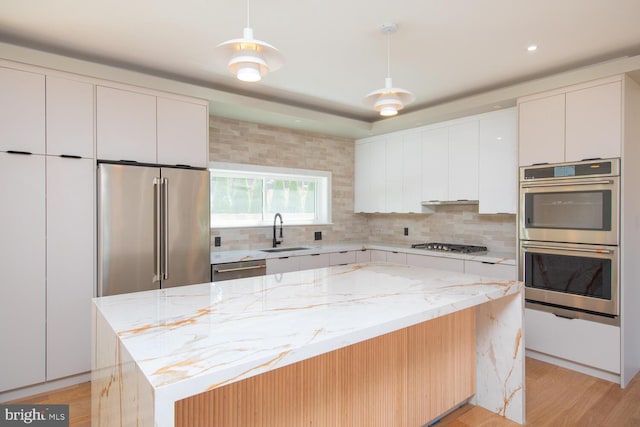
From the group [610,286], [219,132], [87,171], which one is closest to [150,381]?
[87,171]

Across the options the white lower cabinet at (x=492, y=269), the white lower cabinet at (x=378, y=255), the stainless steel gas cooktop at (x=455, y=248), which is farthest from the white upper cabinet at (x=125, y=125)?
the white lower cabinet at (x=492, y=269)

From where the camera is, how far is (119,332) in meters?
1.29

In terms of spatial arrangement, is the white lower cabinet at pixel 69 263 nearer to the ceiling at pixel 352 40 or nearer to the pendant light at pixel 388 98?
the ceiling at pixel 352 40

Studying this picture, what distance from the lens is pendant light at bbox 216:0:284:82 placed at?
159 centimetres

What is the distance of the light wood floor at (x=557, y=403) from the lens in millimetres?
2322

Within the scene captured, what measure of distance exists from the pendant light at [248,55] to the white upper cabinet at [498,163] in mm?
2858

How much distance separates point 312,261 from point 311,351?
9.98ft

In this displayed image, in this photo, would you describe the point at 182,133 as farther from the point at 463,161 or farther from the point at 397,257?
the point at 463,161

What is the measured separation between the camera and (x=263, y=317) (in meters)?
1.49

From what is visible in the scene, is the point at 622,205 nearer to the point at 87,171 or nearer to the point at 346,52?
the point at 346,52

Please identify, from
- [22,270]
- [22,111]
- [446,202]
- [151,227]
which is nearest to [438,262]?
[446,202]

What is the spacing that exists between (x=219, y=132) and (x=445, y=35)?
8.43 ft

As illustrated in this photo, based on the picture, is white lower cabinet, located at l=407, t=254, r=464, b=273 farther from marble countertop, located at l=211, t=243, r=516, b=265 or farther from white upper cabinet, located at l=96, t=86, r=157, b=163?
white upper cabinet, located at l=96, t=86, r=157, b=163

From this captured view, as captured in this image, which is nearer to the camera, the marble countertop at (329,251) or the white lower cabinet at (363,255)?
the marble countertop at (329,251)
